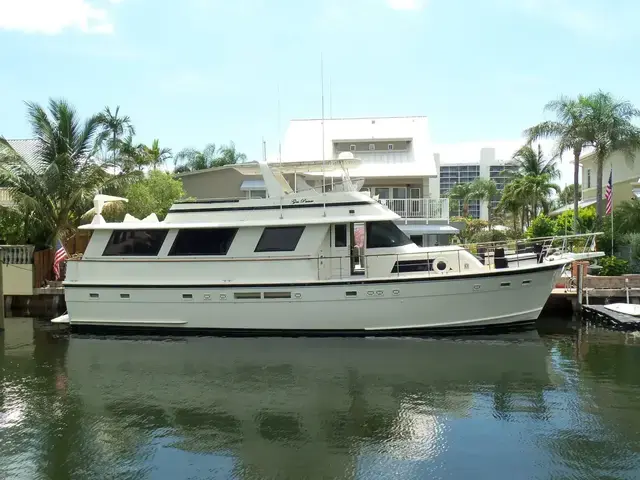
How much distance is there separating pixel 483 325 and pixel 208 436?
7548 millimetres

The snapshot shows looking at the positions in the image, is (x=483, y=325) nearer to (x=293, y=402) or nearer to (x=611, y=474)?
(x=293, y=402)

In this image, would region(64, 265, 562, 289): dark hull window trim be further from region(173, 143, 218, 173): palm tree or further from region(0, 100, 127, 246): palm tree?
region(173, 143, 218, 173): palm tree

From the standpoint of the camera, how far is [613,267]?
55.6ft

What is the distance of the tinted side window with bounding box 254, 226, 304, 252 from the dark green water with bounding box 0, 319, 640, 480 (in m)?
2.19

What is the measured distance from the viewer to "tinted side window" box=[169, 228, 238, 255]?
43.2 feet

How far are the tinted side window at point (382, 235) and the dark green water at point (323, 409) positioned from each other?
227 cm

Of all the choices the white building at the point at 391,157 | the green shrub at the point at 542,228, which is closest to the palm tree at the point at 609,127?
the green shrub at the point at 542,228

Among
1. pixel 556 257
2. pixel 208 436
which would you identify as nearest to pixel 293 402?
pixel 208 436

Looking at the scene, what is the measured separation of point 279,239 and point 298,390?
4537mm

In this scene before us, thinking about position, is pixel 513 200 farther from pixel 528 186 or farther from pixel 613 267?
pixel 613 267

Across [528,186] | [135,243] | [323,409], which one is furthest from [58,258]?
[528,186]

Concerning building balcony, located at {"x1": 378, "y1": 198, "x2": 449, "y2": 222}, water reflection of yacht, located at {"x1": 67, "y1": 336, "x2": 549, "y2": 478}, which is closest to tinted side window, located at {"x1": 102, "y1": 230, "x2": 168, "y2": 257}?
water reflection of yacht, located at {"x1": 67, "y1": 336, "x2": 549, "y2": 478}

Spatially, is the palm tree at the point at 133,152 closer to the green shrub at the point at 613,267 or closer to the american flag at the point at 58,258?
the american flag at the point at 58,258

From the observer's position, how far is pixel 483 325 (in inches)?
503
